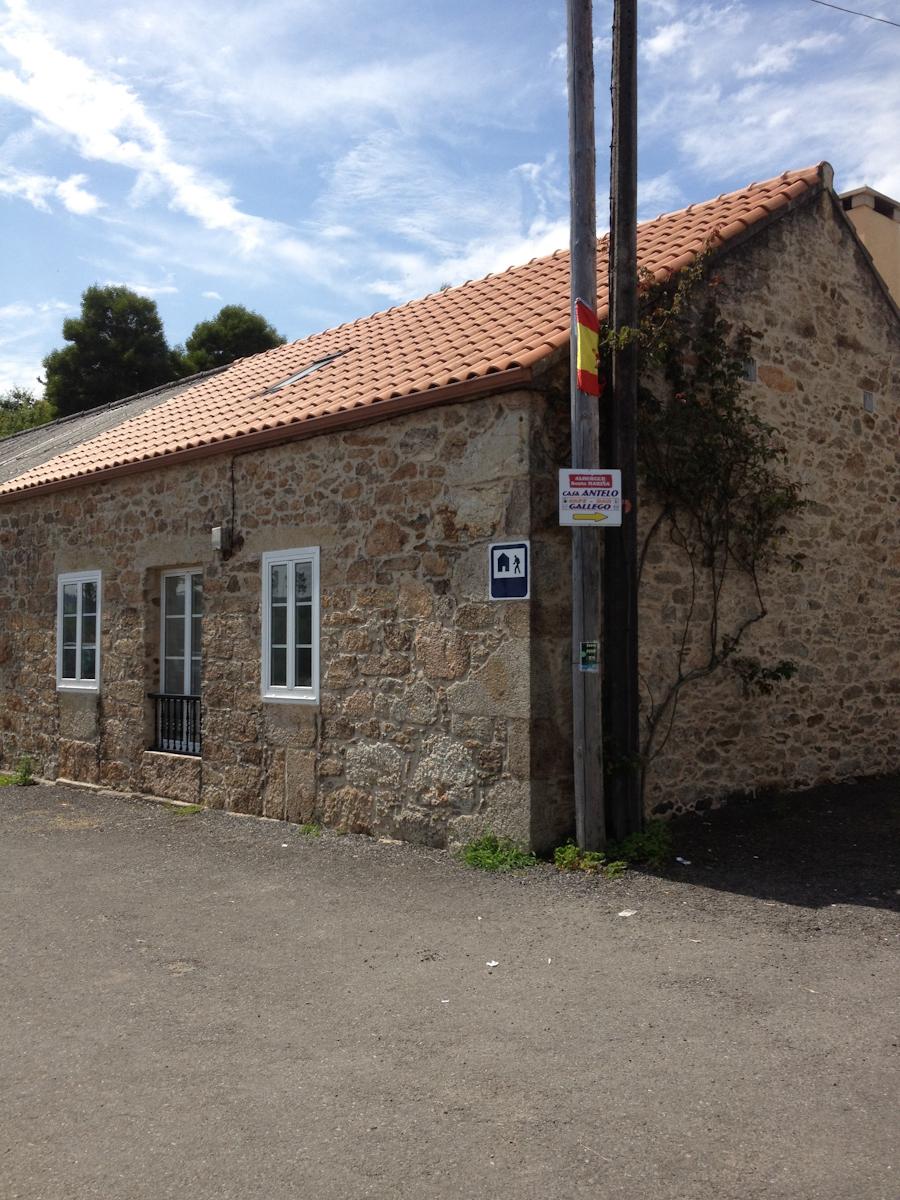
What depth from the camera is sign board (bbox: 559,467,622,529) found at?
22.6 ft

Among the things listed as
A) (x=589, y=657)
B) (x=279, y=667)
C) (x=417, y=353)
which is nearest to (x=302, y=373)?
(x=417, y=353)

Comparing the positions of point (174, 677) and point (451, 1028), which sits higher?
point (174, 677)

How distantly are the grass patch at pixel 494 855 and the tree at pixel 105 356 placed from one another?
33474 mm

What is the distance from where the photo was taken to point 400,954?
546 cm

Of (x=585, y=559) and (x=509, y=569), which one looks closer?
(x=585, y=559)

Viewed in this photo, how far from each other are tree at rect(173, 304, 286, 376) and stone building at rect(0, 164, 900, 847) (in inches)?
1056

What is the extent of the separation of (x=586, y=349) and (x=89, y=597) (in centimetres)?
650

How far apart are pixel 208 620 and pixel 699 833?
4620 millimetres

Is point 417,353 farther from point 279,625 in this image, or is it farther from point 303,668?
point 303,668

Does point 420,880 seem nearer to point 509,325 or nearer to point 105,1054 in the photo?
point 105,1054

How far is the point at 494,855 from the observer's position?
280 inches

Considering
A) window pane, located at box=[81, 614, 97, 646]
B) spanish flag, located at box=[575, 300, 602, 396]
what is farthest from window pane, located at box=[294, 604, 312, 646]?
window pane, located at box=[81, 614, 97, 646]

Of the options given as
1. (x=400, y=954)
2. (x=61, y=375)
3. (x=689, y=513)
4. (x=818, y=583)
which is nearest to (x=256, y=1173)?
(x=400, y=954)

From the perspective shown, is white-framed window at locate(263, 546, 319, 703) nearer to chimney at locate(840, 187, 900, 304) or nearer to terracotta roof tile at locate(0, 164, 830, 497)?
terracotta roof tile at locate(0, 164, 830, 497)
